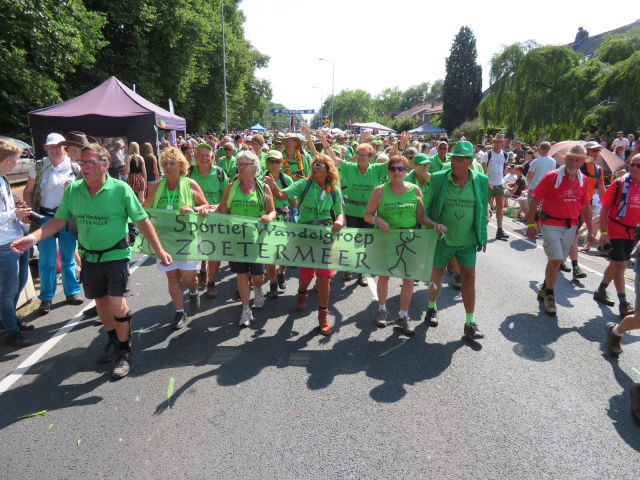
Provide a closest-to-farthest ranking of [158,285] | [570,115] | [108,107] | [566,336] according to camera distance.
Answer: [566,336], [158,285], [108,107], [570,115]

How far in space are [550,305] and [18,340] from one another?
6058 mm

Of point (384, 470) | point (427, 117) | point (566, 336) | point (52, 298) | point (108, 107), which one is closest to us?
point (384, 470)

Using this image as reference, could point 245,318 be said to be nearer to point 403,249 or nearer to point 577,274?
point 403,249


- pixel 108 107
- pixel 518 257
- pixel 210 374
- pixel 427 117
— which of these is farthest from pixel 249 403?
pixel 427 117

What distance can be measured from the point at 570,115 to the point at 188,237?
23.9 m

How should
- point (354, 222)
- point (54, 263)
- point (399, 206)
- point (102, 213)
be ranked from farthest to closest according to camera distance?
point (354, 222)
point (54, 263)
point (399, 206)
point (102, 213)

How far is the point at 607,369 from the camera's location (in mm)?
3898

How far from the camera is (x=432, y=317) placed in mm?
4871

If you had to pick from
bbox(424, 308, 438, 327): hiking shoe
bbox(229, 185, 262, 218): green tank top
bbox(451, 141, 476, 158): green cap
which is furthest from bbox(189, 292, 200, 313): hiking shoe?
bbox(451, 141, 476, 158): green cap

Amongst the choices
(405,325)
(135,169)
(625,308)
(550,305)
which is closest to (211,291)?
(405,325)

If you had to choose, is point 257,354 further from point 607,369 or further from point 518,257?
point 518,257

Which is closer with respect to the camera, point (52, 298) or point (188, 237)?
point (188, 237)

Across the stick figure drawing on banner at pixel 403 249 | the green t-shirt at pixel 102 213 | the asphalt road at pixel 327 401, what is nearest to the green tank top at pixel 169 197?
the green t-shirt at pixel 102 213

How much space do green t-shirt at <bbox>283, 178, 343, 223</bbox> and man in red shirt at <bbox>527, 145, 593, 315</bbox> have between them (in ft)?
8.29
